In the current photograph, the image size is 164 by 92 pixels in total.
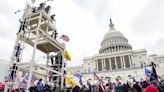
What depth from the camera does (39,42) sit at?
1512 cm

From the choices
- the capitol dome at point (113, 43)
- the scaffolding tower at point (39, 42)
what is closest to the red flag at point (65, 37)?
the scaffolding tower at point (39, 42)

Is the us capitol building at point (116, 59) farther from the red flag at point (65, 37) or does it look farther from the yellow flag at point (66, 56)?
the red flag at point (65, 37)

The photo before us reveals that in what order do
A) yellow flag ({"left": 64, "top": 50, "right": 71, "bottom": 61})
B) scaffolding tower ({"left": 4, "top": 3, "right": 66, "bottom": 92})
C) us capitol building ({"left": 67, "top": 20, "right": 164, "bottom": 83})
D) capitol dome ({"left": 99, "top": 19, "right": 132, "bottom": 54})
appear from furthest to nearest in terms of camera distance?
1. capitol dome ({"left": 99, "top": 19, "right": 132, "bottom": 54})
2. us capitol building ({"left": 67, "top": 20, "right": 164, "bottom": 83})
3. yellow flag ({"left": 64, "top": 50, "right": 71, "bottom": 61})
4. scaffolding tower ({"left": 4, "top": 3, "right": 66, "bottom": 92})

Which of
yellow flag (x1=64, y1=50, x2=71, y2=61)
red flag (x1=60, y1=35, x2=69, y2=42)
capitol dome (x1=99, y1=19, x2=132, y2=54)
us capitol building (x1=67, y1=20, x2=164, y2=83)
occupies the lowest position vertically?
yellow flag (x1=64, y1=50, x2=71, y2=61)

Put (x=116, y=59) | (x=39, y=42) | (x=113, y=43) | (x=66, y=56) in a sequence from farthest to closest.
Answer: (x=113, y=43) < (x=116, y=59) < (x=66, y=56) < (x=39, y=42)

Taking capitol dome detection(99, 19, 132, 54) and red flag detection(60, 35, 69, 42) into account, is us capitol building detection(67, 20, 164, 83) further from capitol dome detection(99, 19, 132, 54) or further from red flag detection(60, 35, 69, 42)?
red flag detection(60, 35, 69, 42)

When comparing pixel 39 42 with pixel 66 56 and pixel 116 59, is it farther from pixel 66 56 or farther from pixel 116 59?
pixel 116 59

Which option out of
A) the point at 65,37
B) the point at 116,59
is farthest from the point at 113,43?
the point at 65,37

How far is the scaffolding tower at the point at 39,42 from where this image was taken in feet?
42.1

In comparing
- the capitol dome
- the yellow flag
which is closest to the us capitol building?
the capitol dome

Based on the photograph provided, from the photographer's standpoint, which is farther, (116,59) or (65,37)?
(116,59)

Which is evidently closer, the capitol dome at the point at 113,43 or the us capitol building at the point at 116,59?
the us capitol building at the point at 116,59

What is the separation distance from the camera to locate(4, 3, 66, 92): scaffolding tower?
42.1 ft

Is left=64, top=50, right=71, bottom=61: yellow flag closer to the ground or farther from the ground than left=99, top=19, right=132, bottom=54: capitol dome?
closer to the ground
